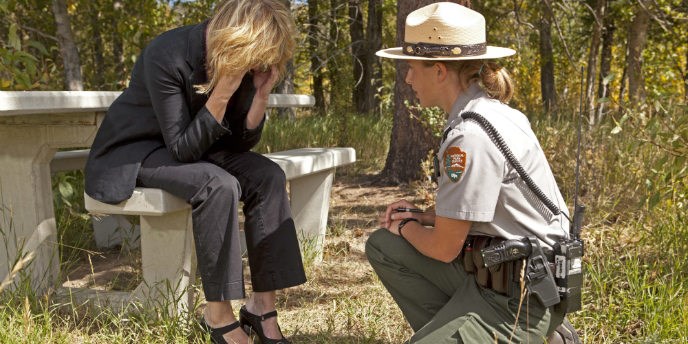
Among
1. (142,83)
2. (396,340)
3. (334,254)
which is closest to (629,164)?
(334,254)

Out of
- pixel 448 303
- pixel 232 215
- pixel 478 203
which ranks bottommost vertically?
pixel 448 303

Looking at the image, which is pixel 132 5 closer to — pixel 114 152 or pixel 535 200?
pixel 114 152

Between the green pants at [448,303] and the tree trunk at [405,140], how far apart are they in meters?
3.21

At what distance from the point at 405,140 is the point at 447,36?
11.9 ft

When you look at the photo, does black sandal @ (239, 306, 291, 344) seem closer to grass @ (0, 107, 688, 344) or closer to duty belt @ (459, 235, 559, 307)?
grass @ (0, 107, 688, 344)

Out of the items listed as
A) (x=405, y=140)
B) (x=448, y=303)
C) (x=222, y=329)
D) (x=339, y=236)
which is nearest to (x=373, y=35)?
(x=405, y=140)

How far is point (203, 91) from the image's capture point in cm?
274

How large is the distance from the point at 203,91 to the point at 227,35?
0.21m

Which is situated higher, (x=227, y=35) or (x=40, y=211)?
(x=227, y=35)

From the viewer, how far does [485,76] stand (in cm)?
237

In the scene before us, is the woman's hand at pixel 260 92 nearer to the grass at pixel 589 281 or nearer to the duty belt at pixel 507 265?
the grass at pixel 589 281

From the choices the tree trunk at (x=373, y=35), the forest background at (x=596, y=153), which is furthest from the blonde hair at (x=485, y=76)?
the tree trunk at (x=373, y=35)

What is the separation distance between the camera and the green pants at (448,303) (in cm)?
226

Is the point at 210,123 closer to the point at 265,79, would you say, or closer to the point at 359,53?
the point at 265,79
